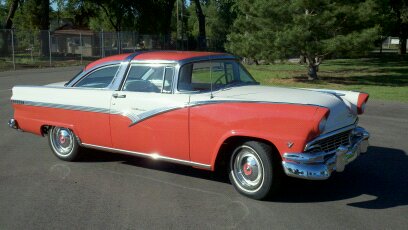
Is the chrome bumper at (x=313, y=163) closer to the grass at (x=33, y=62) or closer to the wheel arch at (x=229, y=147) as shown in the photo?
the wheel arch at (x=229, y=147)

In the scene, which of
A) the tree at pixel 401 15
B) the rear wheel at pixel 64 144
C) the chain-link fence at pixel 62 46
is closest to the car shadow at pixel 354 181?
the rear wheel at pixel 64 144

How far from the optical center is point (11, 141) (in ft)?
25.8

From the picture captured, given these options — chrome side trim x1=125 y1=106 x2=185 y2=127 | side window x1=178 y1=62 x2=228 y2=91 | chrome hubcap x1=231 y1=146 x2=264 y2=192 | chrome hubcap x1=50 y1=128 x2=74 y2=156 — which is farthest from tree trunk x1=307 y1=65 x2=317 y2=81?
chrome hubcap x1=231 y1=146 x2=264 y2=192

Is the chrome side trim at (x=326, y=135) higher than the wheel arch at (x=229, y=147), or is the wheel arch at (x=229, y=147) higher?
the chrome side trim at (x=326, y=135)

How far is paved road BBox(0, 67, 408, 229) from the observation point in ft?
14.3

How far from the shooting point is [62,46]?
3572 cm

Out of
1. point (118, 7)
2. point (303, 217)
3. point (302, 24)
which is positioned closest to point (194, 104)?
point (303, 217)

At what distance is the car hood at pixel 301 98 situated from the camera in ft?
15.8

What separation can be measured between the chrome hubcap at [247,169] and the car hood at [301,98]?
58 centimetres

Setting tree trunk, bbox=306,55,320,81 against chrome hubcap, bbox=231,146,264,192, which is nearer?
chrome hubcap, bbox=231,146,264,192

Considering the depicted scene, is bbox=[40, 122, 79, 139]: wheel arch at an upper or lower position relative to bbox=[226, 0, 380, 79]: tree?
lower

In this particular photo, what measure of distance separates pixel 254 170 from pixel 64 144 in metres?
3.07

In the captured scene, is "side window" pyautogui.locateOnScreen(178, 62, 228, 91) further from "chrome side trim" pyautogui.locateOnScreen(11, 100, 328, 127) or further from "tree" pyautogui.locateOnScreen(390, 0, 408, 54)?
"tree" pyautogui.locateOnScreen(390, 0, 408, 54)

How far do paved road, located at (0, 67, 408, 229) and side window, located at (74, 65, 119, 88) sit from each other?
1113 millimetres
